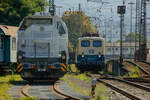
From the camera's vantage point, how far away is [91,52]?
29.9 metres

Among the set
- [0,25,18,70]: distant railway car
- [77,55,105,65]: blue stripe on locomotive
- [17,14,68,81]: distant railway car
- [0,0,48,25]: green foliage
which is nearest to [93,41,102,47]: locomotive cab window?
[77,55,105,65]: blue stripe on locomotive

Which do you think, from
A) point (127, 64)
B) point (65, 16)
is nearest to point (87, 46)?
point (127, 64)

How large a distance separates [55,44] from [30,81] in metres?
2.63

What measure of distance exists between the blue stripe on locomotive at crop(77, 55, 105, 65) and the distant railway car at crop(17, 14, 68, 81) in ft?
39.9

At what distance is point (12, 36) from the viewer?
949 inches

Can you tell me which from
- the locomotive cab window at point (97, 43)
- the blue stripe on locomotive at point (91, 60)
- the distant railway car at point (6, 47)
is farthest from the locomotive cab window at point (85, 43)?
the distant railway car at point (6, 47)

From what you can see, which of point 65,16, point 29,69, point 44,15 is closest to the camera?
point 29,69

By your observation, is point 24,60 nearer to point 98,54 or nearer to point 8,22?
point 98,54

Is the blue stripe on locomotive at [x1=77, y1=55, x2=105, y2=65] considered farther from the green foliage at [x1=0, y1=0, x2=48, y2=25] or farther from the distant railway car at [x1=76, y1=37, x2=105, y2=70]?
the green foliage at [x1=0, y1=0, x2=48, y2=25]

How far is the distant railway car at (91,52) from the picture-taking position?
1163 inches

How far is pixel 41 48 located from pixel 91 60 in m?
13.0

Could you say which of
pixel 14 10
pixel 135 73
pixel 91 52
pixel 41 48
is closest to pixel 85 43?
pixel 91 52

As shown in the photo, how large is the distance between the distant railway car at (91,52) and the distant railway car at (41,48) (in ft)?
39.8

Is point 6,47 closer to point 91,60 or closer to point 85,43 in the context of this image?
point 85,43
